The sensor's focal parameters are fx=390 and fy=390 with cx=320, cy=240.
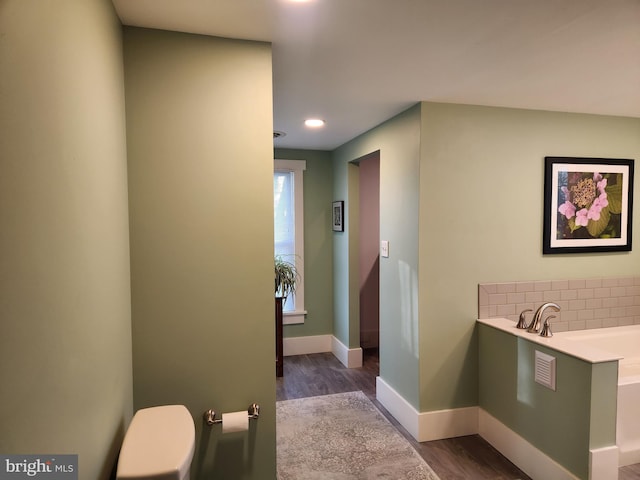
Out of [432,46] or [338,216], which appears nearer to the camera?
[432,46]

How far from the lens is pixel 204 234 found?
5.68ft

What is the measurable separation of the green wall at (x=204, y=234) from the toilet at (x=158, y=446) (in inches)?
9.4

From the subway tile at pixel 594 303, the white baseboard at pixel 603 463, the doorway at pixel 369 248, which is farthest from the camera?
the doorway at pixel 369 248

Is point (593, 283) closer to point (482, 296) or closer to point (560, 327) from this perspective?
point (560, 327)

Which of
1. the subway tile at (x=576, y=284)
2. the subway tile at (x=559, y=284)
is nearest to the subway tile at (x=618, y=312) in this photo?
the subway tile at (x=576, y=284)

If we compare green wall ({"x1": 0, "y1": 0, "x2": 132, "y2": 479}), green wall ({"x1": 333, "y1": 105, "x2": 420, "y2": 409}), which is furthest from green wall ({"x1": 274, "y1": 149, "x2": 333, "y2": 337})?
green wall ({"x1": 0, "y1": 0, "x2": 132, "y2": 479})

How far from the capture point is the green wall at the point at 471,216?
2.66 m

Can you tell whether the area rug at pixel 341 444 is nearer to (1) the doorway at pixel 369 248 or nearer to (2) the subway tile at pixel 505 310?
(2) the subway tile at pixel 505 310

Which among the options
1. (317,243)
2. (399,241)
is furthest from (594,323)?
(317,243)

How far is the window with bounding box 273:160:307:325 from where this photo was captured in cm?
431

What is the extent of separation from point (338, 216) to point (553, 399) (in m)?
2.58

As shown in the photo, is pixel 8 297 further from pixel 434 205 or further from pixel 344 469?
pixel 434 205

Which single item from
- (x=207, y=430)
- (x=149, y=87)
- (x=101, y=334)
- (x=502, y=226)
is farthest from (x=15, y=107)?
(x=502, y=226)

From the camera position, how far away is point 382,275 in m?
3.30
